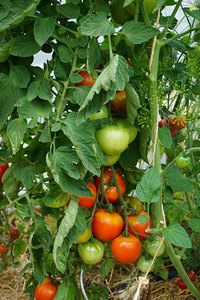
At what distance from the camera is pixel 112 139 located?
64 centimetres

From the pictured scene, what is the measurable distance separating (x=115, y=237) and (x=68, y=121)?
32cm

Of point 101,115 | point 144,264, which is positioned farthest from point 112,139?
point 144,264

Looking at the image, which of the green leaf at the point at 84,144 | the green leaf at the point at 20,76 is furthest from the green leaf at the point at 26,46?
the green leaf at the point at 84,144

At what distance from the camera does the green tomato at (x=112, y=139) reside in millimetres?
640

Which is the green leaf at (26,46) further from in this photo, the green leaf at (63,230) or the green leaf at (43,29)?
the green leaf at (63,230)

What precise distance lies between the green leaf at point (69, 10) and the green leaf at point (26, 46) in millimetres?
72

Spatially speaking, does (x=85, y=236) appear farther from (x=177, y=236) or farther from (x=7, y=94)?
(x=7, y=94)

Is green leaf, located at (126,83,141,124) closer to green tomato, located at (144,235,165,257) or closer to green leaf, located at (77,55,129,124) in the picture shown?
green leaf, located at (77,55,129,124)

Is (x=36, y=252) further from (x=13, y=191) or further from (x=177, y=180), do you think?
(x=177, y=180)

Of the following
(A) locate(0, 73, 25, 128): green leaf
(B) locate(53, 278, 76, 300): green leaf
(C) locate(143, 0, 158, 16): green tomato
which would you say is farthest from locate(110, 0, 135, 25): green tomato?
(B) locate(53, 278, 76, 300): green leaf

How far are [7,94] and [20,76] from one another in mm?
44

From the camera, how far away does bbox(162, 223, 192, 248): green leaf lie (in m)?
0.57

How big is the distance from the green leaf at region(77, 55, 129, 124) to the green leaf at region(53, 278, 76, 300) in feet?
1.42

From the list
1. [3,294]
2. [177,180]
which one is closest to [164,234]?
[177,180]
